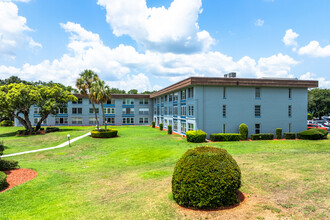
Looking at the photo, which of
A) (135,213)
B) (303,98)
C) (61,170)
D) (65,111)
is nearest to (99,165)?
(61,170)

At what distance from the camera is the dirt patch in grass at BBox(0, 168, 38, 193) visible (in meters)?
12.7

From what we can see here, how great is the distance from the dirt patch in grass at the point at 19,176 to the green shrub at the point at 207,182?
10.4 metres

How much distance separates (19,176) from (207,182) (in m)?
13.2

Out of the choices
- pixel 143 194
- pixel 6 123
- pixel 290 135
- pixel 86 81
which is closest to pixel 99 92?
pixel 86 81

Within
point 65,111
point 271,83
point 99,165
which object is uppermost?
point 271,83

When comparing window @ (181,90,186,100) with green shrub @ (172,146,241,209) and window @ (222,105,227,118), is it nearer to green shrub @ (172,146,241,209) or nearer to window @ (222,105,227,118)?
window @ (222,105,227,118)

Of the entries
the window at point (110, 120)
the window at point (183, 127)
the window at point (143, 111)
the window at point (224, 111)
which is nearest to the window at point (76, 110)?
the window at point (110, 120)

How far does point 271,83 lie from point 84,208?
112 feet

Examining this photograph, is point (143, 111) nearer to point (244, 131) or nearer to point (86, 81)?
point (86, 81)

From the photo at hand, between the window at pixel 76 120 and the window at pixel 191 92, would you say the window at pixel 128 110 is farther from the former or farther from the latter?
the window at pixel 191 92

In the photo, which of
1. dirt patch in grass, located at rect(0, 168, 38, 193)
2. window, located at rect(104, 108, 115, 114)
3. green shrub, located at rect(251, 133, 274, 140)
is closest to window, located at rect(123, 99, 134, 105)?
window, located at rect(104, 108, 115, 114)

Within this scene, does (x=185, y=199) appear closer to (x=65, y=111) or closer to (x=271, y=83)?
(x=271, y=83)

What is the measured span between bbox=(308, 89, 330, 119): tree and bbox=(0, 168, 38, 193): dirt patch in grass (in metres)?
99.5

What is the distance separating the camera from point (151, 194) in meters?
10.6
